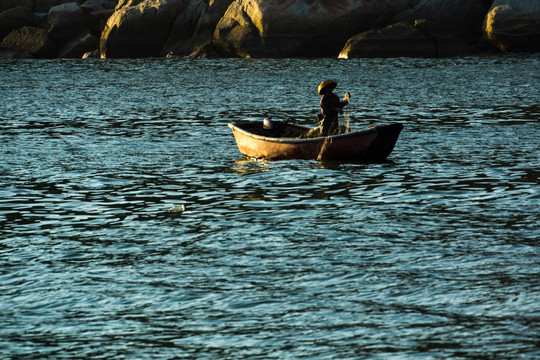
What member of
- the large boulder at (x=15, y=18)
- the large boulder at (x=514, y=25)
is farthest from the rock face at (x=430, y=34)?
the large boulder at (x=15, y=18)

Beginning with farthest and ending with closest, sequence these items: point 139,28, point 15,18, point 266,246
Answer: point 15,18
point 139,28
point 266,246

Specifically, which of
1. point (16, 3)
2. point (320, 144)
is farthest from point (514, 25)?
point (16, 3)

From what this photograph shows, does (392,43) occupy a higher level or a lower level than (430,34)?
lower

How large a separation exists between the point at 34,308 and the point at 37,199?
635 centimetres

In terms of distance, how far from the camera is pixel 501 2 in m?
50.3

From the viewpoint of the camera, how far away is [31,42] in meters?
64.8

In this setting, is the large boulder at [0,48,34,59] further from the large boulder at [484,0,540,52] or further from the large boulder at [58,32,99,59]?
the large boulder at [484,0,540,52]

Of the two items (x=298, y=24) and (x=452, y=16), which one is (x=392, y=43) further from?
(x=298, y=24)

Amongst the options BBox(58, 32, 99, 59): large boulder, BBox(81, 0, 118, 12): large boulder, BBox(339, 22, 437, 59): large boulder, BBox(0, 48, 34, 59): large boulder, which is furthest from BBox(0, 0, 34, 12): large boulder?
BBox(339, 22, 437, 59): large boulder

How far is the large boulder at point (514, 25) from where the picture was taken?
48906 mm

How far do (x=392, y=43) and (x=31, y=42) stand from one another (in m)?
28.0

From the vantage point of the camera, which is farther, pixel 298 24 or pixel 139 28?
pixel 139 28

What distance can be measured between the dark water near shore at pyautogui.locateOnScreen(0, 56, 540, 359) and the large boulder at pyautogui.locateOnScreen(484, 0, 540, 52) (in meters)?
24.1

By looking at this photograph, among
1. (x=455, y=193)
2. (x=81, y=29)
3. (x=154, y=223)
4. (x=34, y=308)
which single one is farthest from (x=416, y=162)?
(x=81, y=29)
